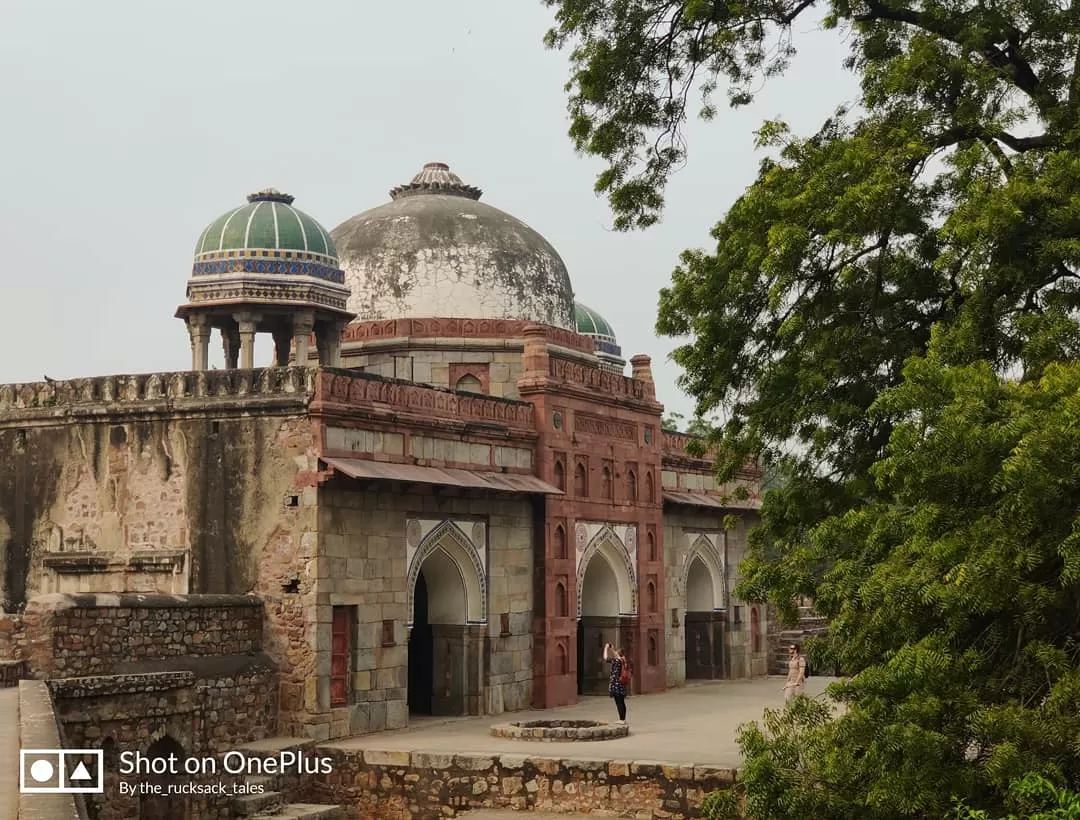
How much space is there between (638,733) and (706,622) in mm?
8879

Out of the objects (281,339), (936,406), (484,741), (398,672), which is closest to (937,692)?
(936,406)

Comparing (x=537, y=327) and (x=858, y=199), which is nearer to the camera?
(x=858, y=199)

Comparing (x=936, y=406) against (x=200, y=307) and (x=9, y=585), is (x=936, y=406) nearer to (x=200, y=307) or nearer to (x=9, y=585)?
(x=200, y=307)

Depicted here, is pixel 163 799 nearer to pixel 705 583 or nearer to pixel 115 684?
pixel 115 684

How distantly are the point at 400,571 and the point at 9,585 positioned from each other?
4.64 metres

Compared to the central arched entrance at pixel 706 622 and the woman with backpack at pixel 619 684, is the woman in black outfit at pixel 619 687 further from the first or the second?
the central arched entrance at pixel 706 622

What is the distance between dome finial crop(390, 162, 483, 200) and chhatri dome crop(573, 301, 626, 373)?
5.11 metres

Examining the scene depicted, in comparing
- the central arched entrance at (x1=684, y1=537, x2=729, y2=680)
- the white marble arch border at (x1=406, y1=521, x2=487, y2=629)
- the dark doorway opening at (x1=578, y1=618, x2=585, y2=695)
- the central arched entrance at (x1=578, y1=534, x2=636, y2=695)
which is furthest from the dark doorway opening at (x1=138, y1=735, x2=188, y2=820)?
the central arched entrance at (x1=684, y1=537, x2=729, y2=680)

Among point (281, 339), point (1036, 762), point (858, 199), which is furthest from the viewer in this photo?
point (281, 339)

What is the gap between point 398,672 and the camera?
54.6ft

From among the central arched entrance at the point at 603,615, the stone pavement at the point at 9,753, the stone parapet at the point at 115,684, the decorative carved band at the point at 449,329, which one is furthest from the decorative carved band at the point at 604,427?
the stone pavement at the point at 9,753

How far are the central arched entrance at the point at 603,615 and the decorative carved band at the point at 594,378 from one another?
7.61ft

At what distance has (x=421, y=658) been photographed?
19.2 m

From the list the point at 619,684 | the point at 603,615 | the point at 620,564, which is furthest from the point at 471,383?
the point at 619,684
